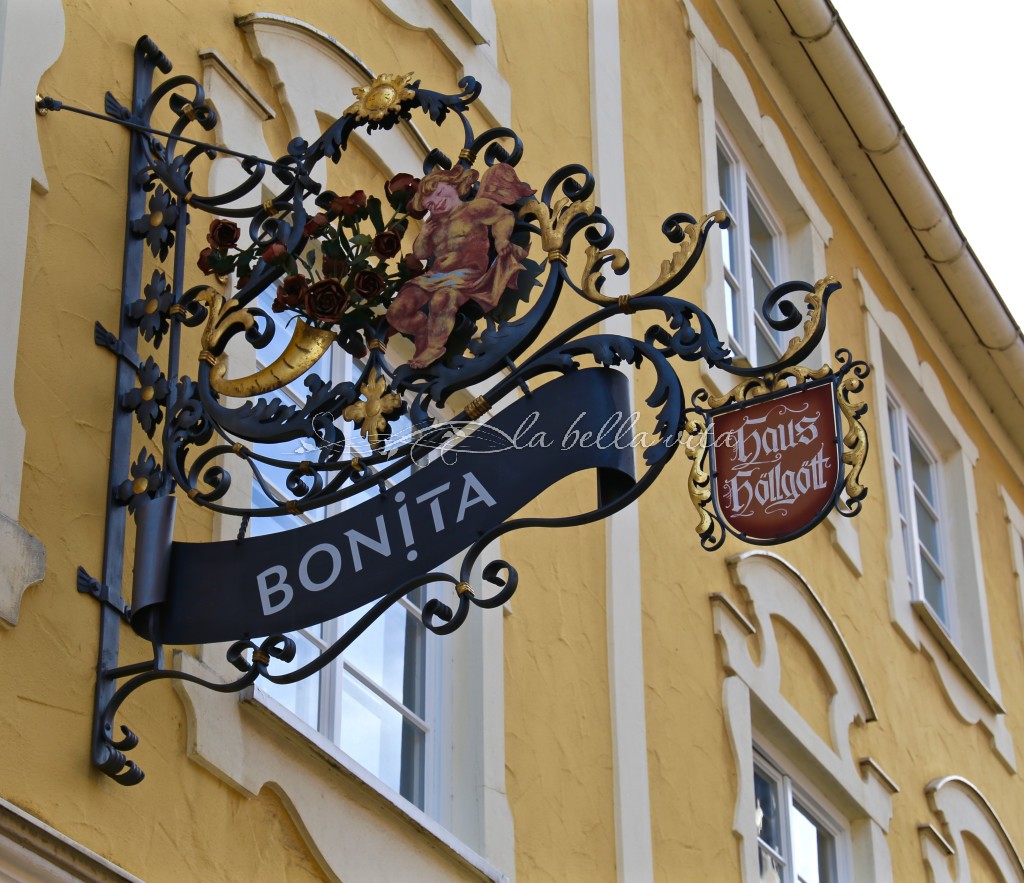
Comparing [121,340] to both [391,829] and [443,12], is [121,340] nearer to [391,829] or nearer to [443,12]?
[391,829]

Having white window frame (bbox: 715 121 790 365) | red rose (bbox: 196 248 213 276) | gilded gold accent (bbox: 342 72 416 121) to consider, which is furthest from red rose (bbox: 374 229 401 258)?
white window frame (bbox: 715 121 790 365)

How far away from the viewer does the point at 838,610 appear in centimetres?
1024

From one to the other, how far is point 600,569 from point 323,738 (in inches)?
90.0

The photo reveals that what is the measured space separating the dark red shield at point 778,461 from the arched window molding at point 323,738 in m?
1.33

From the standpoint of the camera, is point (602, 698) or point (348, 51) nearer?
point (348, 51)

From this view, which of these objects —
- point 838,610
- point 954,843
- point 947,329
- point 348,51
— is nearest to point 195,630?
point 348,51

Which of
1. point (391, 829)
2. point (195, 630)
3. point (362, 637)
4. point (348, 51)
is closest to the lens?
point (195, 630)

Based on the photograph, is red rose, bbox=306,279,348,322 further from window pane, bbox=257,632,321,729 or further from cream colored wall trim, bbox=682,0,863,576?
cream colored wall trim, bbox=682,0,863,576

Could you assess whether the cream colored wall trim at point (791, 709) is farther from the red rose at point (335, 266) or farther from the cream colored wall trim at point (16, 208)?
the cream colored wall trim at point (16, 208)

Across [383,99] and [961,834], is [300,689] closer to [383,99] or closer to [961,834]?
[383,99]

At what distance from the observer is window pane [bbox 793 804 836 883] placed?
9062mm

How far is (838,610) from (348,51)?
4443mm

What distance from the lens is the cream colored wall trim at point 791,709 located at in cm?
845

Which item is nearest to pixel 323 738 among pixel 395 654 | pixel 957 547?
pixel 395 654
